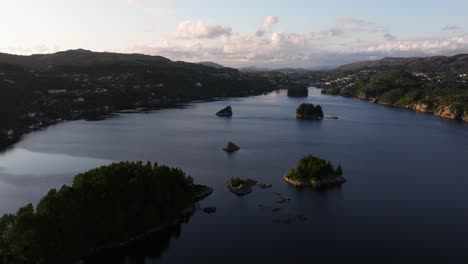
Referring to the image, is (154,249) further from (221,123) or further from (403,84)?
(403,84)

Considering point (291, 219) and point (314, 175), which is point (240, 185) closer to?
point (314, 175)

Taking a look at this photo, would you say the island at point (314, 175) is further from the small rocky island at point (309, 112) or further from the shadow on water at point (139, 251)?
the small rocky island at point (309, 112)

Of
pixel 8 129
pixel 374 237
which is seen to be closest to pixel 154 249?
pixel 374 237

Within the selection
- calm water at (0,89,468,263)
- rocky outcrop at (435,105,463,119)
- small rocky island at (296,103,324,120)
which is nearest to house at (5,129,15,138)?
calm water at (0,89,468,263)

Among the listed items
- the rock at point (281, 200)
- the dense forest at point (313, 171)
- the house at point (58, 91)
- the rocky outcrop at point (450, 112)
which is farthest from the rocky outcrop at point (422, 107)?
the house at point (58, 91)

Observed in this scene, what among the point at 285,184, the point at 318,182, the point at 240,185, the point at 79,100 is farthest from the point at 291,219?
the point at 79,100
